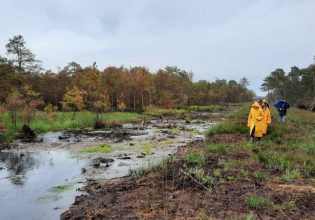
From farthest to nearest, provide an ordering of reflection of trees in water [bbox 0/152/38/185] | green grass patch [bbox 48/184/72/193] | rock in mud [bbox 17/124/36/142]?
rock in mud [bbox 17/124/36/142] → reflection of trees in water [bbox 0/152/38/185] → green grass patch [bbox 48/184/72/193]

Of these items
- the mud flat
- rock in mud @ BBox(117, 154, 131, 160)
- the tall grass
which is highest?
the tall grass

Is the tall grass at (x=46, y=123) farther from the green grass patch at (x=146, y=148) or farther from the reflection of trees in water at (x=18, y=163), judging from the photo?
the green grass patch at (x=146, y=148)

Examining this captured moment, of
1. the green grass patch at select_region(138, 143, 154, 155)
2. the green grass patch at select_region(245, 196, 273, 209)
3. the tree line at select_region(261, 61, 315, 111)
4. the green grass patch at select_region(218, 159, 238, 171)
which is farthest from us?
the tree line at select_region(261, 61, 315, 111)

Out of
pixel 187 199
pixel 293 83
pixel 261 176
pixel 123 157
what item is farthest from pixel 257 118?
pixel 293 83

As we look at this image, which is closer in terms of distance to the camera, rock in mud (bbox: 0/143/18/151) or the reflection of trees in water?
the reflection of trees in water

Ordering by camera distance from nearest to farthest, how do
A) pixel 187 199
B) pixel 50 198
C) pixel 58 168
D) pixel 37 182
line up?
pixel 187 199
pixel 50 198
pixel 37 182
pixel 58 168

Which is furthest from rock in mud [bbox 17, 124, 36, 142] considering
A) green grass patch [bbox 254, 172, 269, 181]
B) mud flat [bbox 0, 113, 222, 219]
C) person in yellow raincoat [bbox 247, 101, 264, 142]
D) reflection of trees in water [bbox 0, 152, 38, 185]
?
green grass patch [bbox 254, 172, 269, 181]

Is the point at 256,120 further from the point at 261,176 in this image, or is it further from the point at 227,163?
the point at 261,176

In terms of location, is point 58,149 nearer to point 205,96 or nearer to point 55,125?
point 55,125

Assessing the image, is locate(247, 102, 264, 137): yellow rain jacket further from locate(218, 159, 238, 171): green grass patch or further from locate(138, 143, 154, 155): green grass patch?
locate(138, 143, 154, 155): green grass patch

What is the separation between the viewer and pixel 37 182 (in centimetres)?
1313

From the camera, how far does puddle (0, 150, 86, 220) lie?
9.65 m

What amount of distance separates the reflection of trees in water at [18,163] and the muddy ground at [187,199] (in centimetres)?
482

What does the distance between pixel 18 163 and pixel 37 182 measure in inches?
186
